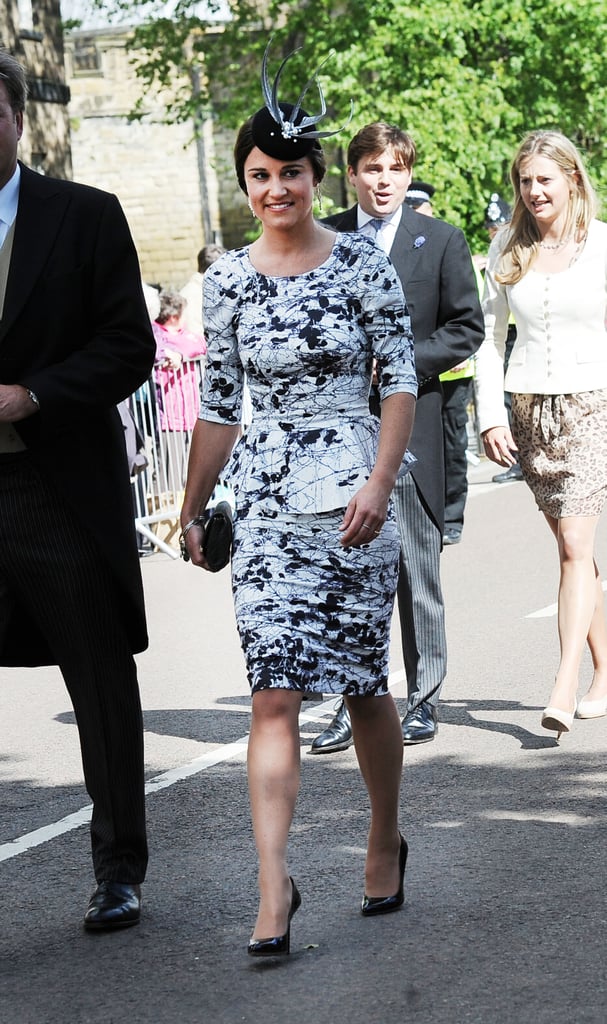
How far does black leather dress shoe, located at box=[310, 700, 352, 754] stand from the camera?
642cm

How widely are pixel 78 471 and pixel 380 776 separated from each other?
1.05 m

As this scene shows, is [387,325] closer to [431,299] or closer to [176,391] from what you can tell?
[431,299]

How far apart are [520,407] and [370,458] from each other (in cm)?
244

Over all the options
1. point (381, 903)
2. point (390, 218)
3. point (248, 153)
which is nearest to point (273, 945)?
point (381, 903)

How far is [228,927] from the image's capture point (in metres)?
4.43

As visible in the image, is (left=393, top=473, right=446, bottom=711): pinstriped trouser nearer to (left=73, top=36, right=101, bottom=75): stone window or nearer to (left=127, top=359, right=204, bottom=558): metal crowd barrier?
(left=127, top=359, right=204, bottom=558): metal crowd barrier

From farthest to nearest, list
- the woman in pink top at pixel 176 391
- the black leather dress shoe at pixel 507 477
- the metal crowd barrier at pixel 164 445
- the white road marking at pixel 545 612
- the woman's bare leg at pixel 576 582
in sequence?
1. the black leather dress shoe at pixel 507 477
2. the woman in pink top at pixel 176 391
3. the metal crowd barrier at pixel 164 445
4. the white road marking at pixel 545 612
5. the woman's bare leg at pixel 576 582

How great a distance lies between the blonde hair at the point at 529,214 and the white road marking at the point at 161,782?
1.91 meters

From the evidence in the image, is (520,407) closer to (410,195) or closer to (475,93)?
(410,195)

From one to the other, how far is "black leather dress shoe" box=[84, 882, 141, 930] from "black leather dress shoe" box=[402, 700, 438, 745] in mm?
2047

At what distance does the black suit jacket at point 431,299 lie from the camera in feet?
20.9

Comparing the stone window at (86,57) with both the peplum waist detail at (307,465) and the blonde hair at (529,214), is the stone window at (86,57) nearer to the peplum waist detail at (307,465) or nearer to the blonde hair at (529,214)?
the blonde hair at (529,214)

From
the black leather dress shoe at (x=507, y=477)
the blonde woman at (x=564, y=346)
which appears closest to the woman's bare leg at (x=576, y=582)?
the blonde woman at (x=564, y=346)

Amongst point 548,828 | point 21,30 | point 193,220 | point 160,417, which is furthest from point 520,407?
point 193,220
